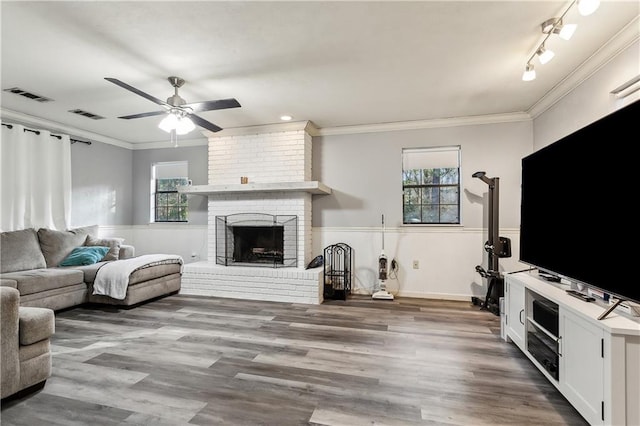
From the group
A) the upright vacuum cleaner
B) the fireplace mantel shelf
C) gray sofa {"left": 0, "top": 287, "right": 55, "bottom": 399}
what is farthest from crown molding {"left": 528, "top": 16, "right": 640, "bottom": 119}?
gray sofa {"left": 0, "top": 287, "right": 55, "bottom": 399}

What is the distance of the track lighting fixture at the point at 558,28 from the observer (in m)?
1.72

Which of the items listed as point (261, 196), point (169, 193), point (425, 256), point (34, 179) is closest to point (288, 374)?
point (425, 256)

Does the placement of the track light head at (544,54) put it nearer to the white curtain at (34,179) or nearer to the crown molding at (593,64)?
the crown molding at (593,64)

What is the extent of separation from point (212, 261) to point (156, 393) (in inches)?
119

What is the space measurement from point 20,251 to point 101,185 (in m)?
1.84

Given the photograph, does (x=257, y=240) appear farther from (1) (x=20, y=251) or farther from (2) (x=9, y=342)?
(2) (x=9, y=342)

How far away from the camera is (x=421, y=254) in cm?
439

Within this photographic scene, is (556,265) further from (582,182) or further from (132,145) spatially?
(132,145)

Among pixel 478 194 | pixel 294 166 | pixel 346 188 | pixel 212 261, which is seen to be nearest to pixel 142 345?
pixel 212 261

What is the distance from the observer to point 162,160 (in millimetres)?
5699

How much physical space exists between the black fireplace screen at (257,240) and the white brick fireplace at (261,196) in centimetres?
8

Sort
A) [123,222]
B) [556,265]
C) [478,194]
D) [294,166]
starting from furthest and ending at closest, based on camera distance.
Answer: [123,222]
[294,166]
[478,194]
[556,265]

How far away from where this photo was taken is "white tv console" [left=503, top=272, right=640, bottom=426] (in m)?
1.43

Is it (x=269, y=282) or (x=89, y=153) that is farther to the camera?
(x=89, y=153)
